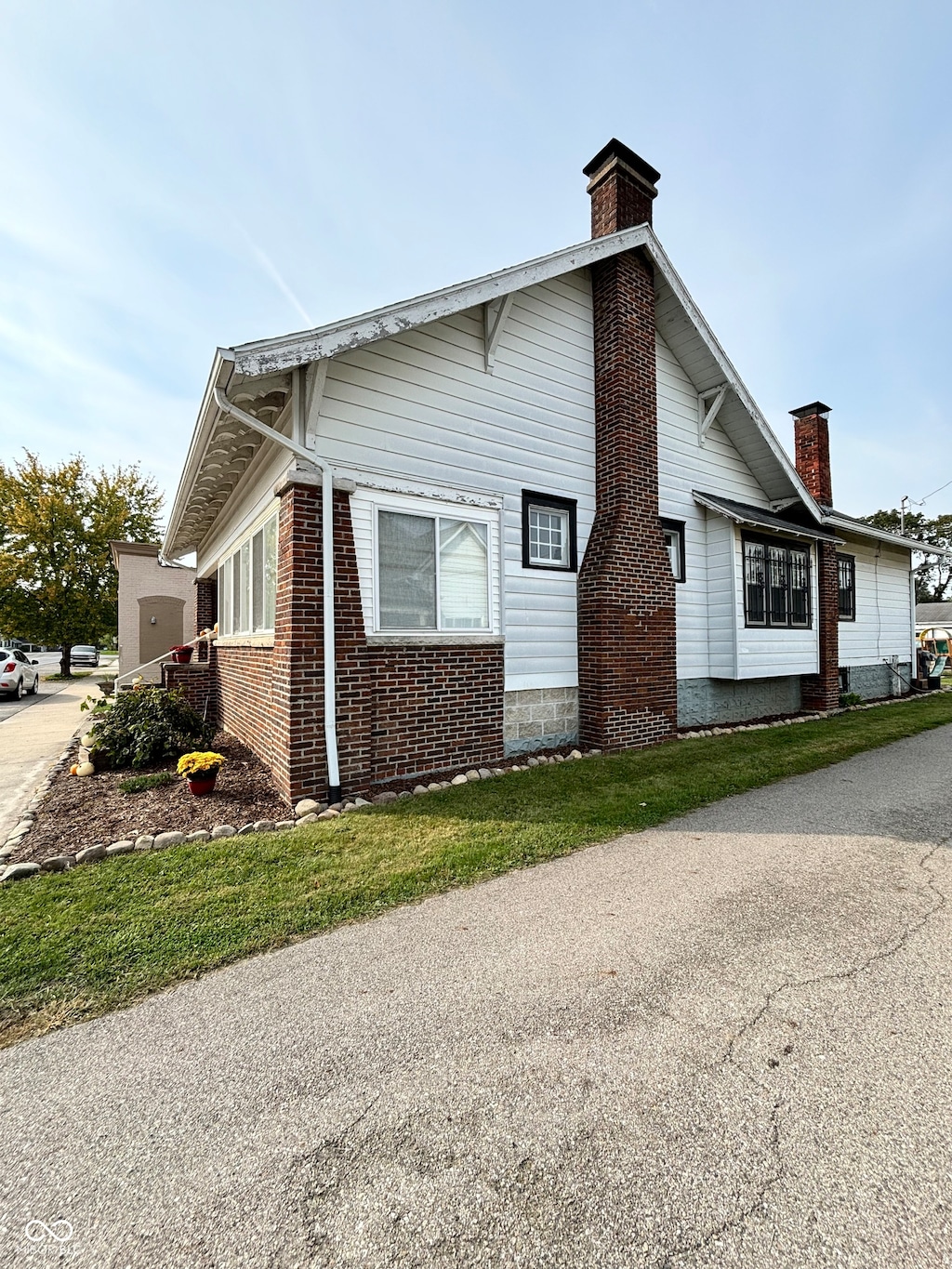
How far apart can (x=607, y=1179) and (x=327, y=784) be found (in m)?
4.17

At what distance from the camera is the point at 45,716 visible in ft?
40.8

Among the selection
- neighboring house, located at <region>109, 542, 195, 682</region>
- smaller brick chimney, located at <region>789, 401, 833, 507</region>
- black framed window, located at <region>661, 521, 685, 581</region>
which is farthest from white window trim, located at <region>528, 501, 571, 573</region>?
neighboring house, located at <region>109, 542, 195, 682</region>

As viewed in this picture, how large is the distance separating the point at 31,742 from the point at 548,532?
9368 millimetres

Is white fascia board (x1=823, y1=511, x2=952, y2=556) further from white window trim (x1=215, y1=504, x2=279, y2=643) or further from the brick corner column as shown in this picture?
white window trim (x1=215, y1=504, x2=279, y2=643)

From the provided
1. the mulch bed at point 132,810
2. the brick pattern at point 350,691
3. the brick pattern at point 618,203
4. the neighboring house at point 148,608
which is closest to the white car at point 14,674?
the neighboring house at point 148,608

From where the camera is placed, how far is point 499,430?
721 centimetres

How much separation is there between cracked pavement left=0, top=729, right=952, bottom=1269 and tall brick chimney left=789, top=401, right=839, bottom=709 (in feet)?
30.7

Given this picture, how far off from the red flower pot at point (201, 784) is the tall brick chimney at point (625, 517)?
4857 millimetres

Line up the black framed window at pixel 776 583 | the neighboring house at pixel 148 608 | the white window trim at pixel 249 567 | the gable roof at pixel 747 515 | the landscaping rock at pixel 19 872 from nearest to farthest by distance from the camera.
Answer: the landscaping rock at pixel 19 872 < the white window trim at pixel 249 567 < the gable roof at pixel 747 515 < the black framed window at pixel 776 583 < the neighboring house at pixel 148 608

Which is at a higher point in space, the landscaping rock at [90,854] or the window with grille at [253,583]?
the window with grille at [253,583]

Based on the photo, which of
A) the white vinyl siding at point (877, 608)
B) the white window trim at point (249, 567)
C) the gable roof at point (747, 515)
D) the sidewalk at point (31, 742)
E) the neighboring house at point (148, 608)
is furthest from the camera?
the neighboring house at point (148, 608)

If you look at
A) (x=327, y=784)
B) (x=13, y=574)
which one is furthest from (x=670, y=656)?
(x=13, y=574)

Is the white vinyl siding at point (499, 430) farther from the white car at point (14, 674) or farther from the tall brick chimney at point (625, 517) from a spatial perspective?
the white car at point (14, 674)

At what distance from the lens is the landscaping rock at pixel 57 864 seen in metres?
3.96
